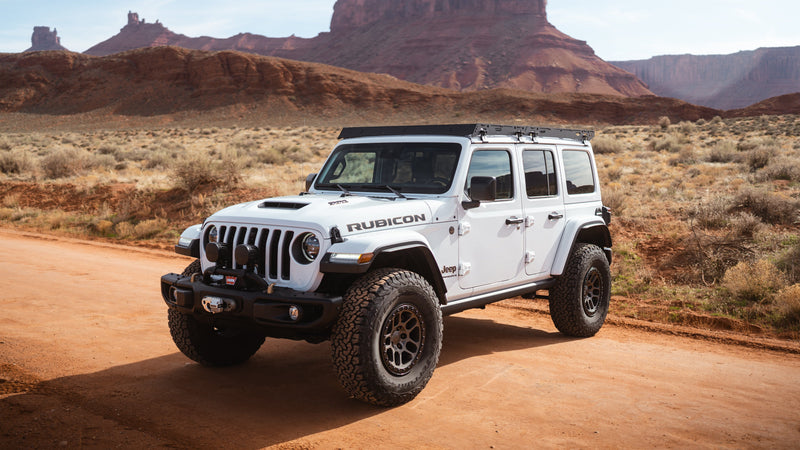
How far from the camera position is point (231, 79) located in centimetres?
8088

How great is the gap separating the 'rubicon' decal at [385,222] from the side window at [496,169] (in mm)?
761

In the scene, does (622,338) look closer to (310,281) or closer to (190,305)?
Result: (310,281)

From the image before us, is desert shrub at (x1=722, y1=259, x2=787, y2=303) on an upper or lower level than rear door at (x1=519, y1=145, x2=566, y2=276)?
lower

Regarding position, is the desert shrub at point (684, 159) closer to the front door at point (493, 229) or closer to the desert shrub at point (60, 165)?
the front door at point (493, 229)

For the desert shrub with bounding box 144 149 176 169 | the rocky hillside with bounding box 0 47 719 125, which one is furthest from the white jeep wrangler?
the rocky hillside with bounding box 0 47 719 125

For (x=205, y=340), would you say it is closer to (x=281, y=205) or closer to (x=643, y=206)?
(x=281, y=205)

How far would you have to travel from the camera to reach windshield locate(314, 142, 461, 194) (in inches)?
223

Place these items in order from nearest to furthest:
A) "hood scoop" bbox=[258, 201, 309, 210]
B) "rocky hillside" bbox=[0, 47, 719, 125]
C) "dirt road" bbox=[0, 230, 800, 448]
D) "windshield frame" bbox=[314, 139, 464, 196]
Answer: "dirt road" bbox=[0, 230, 800, 448] → "hood scoop" bbox=[258, 201, 309, 210] → "windshield frame" bbox=[314, 139, 464, 196] → "rocky hillside" bbox=[0, 47, 719, 125]

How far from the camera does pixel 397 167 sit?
19.4 feet

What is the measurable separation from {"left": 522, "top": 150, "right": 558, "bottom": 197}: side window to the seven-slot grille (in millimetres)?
2744

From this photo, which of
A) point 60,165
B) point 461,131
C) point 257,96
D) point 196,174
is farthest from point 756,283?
point 257,96

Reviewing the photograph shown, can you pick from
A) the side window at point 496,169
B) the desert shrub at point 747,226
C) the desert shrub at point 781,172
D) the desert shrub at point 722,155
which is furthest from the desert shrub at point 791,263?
the desert shrub at point 722,155

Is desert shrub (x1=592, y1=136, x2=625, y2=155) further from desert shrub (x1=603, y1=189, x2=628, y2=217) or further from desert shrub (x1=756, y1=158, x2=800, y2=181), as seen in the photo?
desert shrub (x1=603, y1=189, x2=628, y2=217)

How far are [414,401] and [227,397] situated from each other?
4.99 feet
